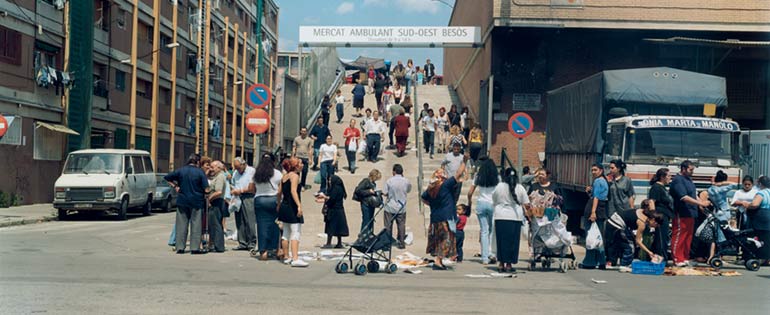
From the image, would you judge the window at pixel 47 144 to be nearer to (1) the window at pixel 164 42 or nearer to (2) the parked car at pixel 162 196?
(2) the parked car at pixel 162 196

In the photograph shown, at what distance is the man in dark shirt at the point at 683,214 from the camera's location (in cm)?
1327

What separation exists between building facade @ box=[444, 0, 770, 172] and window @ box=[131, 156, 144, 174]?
37.1ft

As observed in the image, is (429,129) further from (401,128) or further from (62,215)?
(62,215)

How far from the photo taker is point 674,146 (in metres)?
15.4

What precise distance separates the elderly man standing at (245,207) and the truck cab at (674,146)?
705 cm

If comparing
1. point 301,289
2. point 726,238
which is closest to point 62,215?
point 301,289

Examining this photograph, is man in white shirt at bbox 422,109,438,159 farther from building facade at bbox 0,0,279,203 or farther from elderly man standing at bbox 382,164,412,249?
elderly man standing at bbox 382,164,412,249

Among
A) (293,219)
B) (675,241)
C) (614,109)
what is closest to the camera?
(293,219)

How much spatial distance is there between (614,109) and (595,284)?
618 cm

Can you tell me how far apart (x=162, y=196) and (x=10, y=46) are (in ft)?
23.5

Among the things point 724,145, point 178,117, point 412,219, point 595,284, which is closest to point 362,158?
point 412,219

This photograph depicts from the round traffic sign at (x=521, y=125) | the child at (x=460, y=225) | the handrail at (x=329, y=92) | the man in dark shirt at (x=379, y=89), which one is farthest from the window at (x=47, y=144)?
the child at (x=460, y=225)

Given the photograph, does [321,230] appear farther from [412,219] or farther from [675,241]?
[675,241]

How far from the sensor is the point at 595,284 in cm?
1096
